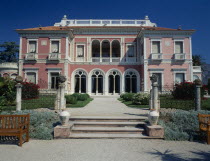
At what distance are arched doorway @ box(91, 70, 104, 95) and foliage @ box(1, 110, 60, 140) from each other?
669 inches

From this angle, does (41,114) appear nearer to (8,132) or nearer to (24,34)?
(8,132)

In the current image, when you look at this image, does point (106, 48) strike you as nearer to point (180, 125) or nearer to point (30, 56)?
point (30, 56)

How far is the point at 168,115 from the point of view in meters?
7.07

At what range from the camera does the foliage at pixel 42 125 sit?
225 inches

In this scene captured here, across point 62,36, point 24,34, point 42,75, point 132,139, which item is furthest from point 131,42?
point 132,139

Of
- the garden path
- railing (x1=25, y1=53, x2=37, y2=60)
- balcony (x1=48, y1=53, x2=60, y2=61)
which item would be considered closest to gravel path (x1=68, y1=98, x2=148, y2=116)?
the garden path

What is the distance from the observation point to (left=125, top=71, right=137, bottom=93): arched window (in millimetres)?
23875

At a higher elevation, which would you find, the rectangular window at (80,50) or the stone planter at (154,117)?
the rectangular window at (80,50)

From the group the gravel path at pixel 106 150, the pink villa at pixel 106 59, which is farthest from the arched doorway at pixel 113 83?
the gravel path at pixel 106 150

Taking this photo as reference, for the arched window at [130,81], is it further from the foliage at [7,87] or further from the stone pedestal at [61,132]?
the stone pedestal at [61,132]

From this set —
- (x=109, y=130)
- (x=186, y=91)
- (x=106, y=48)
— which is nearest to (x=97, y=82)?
(x=106, y=48)

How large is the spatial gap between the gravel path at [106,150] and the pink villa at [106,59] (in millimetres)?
16691

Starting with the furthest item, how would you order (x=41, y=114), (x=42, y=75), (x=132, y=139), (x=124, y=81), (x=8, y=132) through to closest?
(x=124, y=81), (x=42, y=75), (x=41, y=114), (x=132, y=139), (x=8, y=132)

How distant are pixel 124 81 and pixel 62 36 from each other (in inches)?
426
